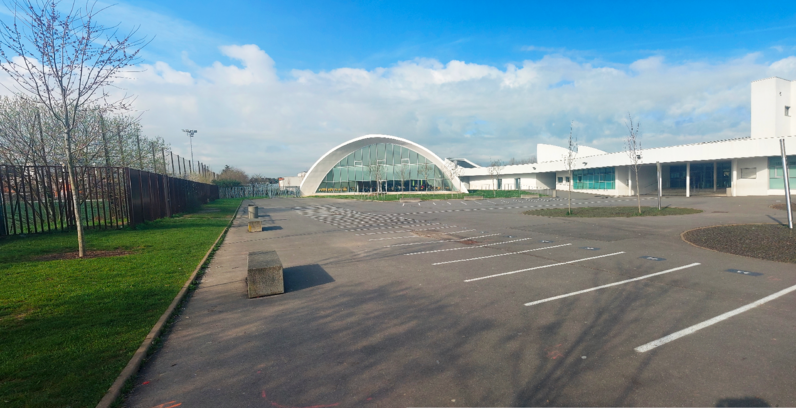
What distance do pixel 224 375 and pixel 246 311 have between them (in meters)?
2.17

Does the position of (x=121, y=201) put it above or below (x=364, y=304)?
above

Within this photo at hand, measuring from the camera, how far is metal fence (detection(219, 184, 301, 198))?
7066 cm

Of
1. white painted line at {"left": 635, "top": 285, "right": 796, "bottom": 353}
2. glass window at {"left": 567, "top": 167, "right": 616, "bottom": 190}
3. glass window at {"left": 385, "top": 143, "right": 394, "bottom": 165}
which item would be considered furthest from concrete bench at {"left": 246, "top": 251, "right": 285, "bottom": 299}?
glass window at {"left": 385, "top": 143, "right": 394, "bottom": 165}

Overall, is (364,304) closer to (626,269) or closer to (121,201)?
(626,269)

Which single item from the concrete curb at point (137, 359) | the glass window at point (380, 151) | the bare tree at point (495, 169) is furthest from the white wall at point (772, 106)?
the glass window at point (380, 151)

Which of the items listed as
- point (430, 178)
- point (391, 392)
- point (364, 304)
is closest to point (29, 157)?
point (364, 304)

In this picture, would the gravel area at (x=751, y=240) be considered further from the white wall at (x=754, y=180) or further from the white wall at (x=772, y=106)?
the white wall at (x=772, y=106)

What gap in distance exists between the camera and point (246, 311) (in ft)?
19.9

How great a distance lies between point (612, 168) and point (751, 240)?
35542mm

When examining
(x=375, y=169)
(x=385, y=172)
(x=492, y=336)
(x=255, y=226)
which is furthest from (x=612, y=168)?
(x=492, y=336)

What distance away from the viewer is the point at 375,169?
62656 mm

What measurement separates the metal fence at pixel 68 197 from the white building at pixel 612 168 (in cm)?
3413

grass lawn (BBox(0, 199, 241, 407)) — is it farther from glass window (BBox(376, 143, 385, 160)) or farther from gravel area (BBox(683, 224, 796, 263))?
glass window (BBox(376, 143, 385, 160))

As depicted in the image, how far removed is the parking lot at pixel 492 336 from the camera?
3.55m
